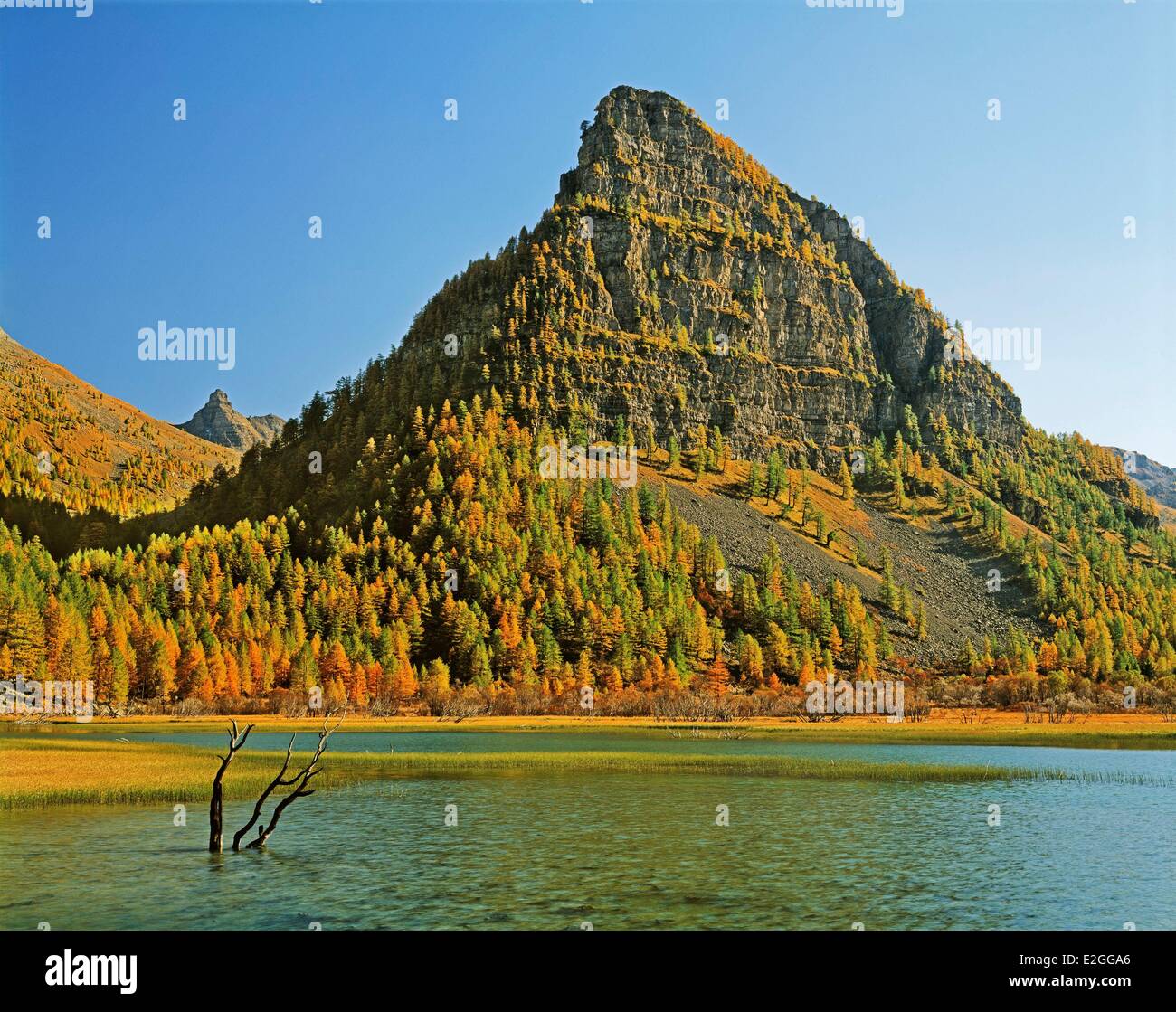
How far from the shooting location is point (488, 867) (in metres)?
39.9

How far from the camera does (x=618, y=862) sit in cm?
4106

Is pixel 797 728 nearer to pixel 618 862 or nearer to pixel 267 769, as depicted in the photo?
pixel 267 769

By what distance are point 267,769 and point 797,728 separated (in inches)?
3262

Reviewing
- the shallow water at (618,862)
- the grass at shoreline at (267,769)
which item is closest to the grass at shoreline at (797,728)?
the grass at shoreline at (267,769)

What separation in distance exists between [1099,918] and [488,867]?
907 inches

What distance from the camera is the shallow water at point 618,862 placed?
33.2 metres

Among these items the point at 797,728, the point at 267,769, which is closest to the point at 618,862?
the point at 267,769

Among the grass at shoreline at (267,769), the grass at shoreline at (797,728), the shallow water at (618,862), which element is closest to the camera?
the shallow water at (618,862)

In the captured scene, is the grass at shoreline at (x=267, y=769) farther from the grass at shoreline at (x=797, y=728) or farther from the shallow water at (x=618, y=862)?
the grass at shoreline at (x=797, y=728)

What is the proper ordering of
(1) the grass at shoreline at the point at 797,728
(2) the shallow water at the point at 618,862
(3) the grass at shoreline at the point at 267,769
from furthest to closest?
(1) the grass at shoreline at the point at 797,728 → (3) the grass at shoreline at the point at 267,769 → (2) the shallow water at the point at 618,862

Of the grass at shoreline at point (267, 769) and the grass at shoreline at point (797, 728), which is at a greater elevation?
the grass at shoreline at point (267, 769)

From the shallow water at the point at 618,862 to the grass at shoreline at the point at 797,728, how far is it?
164 ft
